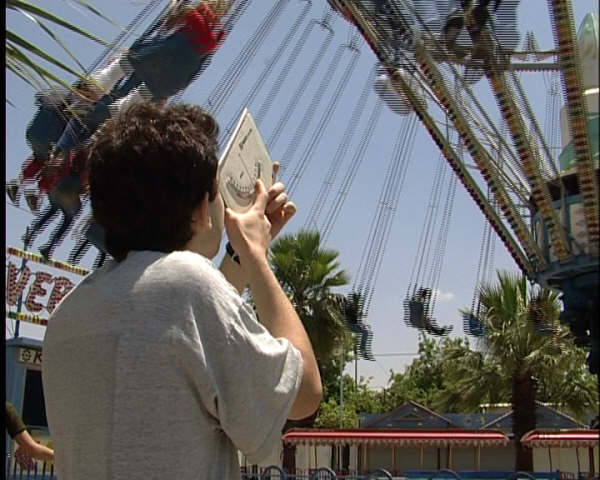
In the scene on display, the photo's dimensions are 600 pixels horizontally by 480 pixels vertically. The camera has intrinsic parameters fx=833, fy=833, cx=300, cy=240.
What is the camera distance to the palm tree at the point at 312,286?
19859 millimetres

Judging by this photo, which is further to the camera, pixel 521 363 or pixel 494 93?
pixel 521 363

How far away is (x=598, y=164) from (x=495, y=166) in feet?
29.4

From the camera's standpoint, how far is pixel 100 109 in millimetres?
7090

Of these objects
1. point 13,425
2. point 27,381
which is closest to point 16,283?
point 27,381

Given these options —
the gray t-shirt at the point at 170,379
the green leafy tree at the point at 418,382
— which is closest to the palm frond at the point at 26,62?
the gray t-shirt at the point at 170,379

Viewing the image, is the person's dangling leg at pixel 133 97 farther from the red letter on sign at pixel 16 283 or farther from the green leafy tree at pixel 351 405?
the green leafy tree at pixel 351 405

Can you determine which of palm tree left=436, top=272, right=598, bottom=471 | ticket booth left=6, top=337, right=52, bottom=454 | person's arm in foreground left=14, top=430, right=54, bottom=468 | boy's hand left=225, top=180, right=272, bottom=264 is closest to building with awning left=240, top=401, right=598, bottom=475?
palm tree left=436, top=272, right=598, bottom=471

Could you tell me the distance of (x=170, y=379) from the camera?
1390 millimetres

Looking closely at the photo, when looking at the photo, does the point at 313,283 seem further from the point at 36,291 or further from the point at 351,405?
the point at 351,405

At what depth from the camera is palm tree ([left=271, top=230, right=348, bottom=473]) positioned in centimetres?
1986

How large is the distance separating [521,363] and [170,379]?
1758 cm

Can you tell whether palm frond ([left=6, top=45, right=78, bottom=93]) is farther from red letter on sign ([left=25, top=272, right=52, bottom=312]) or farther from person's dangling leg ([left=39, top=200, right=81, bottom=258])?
red letter on sign ([left=25, top=272, right=52, bottom=312])

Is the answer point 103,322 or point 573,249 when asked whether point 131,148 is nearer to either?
point 103,322

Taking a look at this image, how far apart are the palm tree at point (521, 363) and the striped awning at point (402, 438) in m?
1.25
